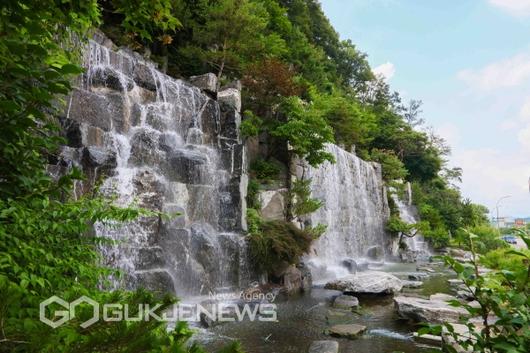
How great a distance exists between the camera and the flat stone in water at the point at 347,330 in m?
6.57

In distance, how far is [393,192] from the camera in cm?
2639

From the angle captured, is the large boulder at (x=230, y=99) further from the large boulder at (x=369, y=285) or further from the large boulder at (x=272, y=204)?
the large boulder at (x=369, y=285)

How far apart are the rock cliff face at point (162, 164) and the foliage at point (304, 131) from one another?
1.99m

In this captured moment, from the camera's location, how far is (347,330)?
21.9 feet

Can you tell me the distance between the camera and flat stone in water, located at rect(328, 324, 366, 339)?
6566 millimetres

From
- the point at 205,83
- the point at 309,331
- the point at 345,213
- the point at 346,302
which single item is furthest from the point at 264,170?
Result: the point at 309,331

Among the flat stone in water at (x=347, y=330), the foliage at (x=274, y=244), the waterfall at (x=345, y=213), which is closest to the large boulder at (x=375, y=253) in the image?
the waterfall at (x=345, y=213)

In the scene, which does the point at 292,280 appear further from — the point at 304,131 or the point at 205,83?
the point at 205,83

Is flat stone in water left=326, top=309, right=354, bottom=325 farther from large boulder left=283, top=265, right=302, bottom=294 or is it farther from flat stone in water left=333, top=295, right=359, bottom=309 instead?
large boulder left=283, top=265, right=302, bottom=294

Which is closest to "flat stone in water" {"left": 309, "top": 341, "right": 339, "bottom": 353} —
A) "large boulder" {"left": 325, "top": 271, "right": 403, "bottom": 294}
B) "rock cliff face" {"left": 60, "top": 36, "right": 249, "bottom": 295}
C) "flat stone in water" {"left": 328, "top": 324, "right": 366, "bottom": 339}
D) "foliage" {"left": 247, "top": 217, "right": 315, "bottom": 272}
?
"flat stone in water" {"left": 328, "top": 324, "right": 366, "bottom": 339}

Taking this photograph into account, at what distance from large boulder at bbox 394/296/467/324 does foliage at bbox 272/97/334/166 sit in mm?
7189

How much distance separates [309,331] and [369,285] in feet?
12.3

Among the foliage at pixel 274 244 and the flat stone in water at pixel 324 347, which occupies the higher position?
the foliage at pixel 274 244

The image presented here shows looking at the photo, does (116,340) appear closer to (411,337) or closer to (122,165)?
(411,337)
